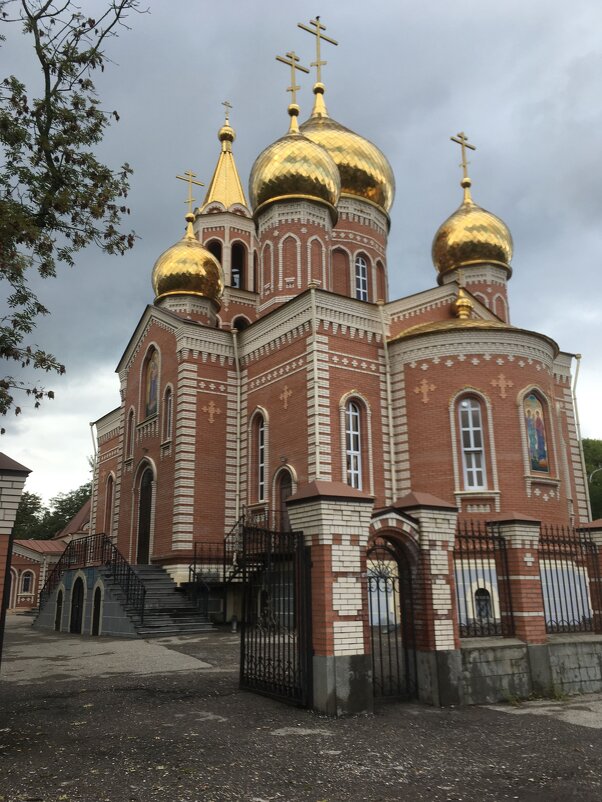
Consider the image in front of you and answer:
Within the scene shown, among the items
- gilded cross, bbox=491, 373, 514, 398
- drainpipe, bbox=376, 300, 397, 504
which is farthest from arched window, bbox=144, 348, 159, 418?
gilded cross, bbox=491, 373, 514, 398

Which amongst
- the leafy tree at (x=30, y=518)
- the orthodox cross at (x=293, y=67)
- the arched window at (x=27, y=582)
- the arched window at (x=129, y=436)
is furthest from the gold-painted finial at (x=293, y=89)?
the leafy tree at (x=30, y=518)

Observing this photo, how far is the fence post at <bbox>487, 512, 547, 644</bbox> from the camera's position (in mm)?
7996

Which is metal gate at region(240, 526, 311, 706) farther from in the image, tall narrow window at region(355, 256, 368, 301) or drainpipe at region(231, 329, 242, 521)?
tall narrow window at region(355, 256, 368, 301)

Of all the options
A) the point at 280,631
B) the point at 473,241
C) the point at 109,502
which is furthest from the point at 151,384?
the point at 280,631

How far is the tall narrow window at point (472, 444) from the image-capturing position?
49.9 ft

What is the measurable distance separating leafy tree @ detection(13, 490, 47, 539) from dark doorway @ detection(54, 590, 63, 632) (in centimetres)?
2862

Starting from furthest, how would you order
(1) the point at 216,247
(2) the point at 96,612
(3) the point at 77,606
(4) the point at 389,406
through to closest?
1. (1) the point at 216,247
2. (4) the point at 389,406
3. (3) the point at 77,606
4. (2) the point at 96,612

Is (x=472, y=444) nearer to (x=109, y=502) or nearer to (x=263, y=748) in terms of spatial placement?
(x=263, y=748)

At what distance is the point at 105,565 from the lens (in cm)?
1552

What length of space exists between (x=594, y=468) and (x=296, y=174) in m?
29.6

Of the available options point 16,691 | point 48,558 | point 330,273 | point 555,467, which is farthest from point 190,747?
point 48,558

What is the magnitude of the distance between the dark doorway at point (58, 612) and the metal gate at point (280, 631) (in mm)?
10397

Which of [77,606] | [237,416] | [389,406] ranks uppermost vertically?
[237,416]

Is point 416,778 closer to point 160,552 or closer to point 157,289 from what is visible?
point 160,552
